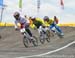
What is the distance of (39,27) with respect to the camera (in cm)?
2500

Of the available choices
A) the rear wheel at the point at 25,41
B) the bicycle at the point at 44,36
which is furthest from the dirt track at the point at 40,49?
the bicycle at the point at 44,36

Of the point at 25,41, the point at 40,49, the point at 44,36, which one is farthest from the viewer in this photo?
the point at 44,36

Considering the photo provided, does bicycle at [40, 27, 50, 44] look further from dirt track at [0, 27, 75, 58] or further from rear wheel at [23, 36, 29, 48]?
rear wheel at [23, 36, 29, 48]

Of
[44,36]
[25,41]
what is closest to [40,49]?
[25,41]

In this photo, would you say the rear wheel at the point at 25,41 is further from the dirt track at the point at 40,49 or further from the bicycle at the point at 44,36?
the bicycle at the point at 44,36

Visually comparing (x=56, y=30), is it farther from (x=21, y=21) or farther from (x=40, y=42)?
(x=21, y=21)

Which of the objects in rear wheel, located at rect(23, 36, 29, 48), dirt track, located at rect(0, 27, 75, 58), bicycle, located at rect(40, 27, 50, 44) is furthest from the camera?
bicycle, located at rect(40, 27, 50, 44)

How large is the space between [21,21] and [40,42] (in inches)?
191

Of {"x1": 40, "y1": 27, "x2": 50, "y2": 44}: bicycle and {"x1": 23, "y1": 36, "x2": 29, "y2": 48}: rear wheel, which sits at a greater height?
{"x1": 23, "y1": 36, "x2": 29, "y2": 48}: rear wheel

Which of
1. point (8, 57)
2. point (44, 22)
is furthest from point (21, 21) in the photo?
point (8, 57)

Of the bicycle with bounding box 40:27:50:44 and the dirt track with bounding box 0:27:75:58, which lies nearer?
the dirt track with bounding box 0:27:75:58

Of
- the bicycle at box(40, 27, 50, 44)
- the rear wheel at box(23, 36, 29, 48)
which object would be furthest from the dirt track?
the bicycle at box(40, 27, 50, 44)

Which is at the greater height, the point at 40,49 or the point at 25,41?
the point at 40,49

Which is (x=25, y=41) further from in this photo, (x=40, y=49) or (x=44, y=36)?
(x=40, y=49)
